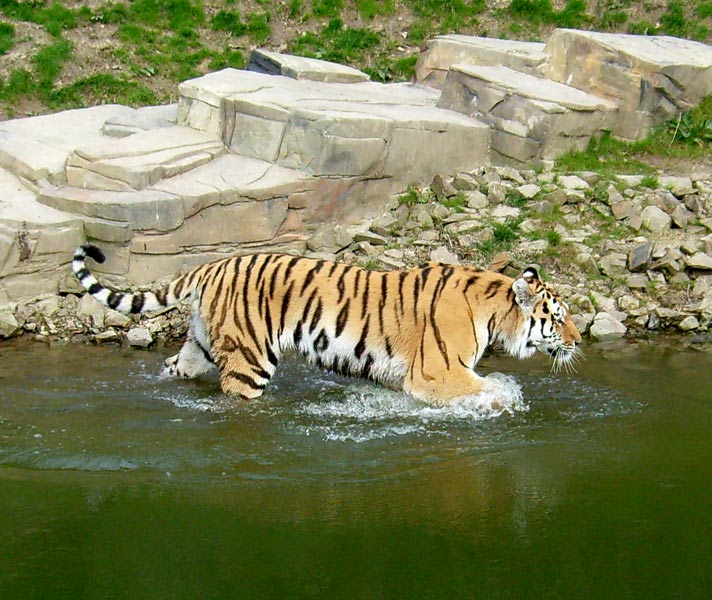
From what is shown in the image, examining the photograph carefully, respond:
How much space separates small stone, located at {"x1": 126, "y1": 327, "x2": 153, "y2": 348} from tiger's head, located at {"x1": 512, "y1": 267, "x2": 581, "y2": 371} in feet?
8.39

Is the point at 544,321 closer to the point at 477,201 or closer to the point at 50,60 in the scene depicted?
the point at 477,201

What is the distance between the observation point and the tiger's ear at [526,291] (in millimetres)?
5844

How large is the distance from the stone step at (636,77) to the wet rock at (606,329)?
264 centimetres

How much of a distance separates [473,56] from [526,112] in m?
1.68

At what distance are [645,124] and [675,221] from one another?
149 centimetres

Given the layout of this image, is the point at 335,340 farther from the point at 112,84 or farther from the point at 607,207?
the point at 112,84

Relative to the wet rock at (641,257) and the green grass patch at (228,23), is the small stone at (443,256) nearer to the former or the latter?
the wet rock at (641,257)

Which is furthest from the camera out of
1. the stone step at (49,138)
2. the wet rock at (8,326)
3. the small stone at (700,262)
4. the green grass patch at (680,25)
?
the green grass patch at (680,25)

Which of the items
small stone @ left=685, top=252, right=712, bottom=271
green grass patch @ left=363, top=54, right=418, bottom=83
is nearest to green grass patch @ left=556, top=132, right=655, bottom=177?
small stone @ left=685, top=252, right=712, bottom=271

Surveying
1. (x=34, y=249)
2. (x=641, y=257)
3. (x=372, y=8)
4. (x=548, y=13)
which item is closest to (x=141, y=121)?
(x=34, y=249)

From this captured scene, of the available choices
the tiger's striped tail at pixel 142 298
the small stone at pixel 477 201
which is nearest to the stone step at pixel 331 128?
the small stone at pixel 477 201

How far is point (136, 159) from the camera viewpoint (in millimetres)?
7922

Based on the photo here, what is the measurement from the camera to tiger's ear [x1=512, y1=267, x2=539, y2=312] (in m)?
5.84

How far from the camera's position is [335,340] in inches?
236
